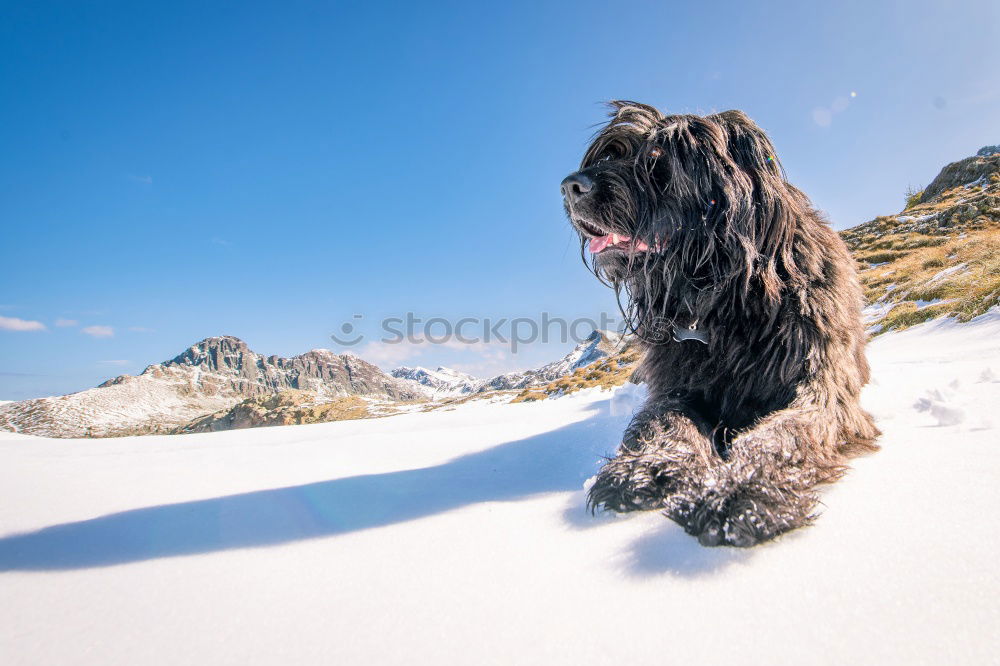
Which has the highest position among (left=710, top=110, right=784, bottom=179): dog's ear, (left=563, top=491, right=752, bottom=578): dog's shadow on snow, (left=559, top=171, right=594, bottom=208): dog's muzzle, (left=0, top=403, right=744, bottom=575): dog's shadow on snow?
(left=710, top=110, right=784, bottom=179): dog's ear

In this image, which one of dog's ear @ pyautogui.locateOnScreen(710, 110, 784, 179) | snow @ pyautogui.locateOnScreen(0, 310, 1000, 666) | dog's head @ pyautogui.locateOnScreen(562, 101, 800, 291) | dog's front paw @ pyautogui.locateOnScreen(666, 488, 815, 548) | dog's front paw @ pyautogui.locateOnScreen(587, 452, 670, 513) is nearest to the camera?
snow @ pyautogui.locateOnScreen(0, 310, 1000, 666)

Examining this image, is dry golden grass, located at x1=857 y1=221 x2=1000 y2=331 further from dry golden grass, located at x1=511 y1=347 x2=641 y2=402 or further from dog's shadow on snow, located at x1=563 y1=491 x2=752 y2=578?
dog's shadow on snow, located at x1=563 y1=491 x2=752 y2=578

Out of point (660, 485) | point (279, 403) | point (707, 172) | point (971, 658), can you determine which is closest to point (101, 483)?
point (660, 485)

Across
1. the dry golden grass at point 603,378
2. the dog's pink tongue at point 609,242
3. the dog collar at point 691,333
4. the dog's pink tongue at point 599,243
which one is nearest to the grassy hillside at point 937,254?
the dry golden grass at point 603,378

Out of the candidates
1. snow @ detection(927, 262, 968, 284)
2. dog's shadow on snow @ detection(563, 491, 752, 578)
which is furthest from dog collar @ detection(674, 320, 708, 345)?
snow @ detection(927, 262, 968, 284)

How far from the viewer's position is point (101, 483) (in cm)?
281

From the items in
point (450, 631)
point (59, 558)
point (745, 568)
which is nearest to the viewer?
point (450, 631)

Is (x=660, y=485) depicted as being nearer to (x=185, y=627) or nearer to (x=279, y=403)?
(x=185, y=627)

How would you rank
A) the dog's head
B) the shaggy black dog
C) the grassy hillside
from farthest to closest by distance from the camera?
the grassy hillside → the dog's head → the shaggy black dog

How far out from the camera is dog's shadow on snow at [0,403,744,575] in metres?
1.73

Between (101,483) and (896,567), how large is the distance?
13.6ft

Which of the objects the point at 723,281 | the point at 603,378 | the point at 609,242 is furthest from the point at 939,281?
the point at 609,242

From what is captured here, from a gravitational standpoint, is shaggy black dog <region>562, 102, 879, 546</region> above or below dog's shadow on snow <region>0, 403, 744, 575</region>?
above

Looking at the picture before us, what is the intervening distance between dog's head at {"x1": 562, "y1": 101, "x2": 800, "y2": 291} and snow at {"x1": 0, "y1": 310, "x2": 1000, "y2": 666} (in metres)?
1.38
